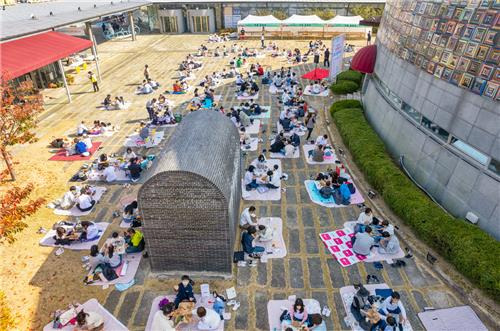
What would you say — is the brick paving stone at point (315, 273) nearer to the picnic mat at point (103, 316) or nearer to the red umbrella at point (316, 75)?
the picnic mat at point (103, 316)

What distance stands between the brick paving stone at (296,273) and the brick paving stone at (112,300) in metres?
5.69

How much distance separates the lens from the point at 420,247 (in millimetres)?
12141

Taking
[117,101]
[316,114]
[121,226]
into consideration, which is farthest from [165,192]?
[117,101]

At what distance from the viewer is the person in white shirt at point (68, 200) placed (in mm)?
14328

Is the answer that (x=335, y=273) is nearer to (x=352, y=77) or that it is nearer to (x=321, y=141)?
(x=321, y=141)

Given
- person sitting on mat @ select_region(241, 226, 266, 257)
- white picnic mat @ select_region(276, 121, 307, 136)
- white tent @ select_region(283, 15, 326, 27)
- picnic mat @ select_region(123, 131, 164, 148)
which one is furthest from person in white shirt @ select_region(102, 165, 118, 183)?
white tent @ select_region(283, 15, 326, 27)

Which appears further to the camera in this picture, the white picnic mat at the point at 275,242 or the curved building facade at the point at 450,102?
the white picnic mat at the point at 275,242

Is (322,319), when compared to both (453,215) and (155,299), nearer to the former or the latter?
(155,299)

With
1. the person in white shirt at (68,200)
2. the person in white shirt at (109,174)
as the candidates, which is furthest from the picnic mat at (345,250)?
the person in white shirt at (68,200)

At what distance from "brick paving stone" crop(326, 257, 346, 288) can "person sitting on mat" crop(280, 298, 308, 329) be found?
6.29 ft

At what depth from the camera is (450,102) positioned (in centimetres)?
1277

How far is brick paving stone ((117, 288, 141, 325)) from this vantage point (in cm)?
991

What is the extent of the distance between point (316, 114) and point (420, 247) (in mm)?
13126

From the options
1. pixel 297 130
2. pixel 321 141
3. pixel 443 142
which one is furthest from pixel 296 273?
pixel 297 130
